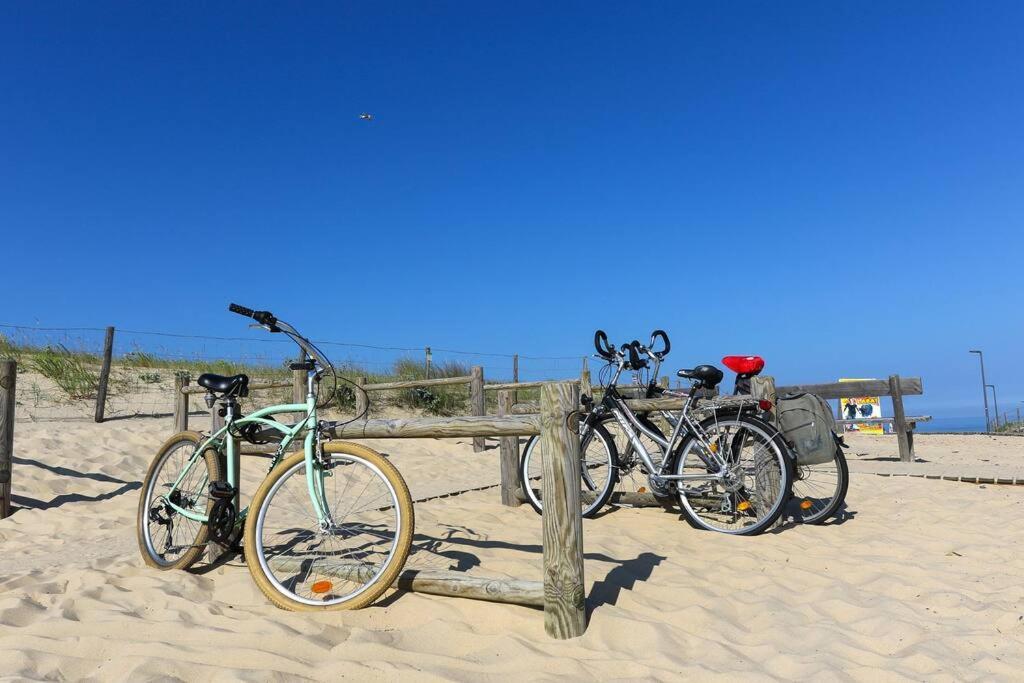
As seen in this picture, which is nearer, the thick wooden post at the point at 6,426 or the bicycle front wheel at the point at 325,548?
the bicycle front wheel at the point at 325,548

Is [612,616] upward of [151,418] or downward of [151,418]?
downward

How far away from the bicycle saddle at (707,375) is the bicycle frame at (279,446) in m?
2.68

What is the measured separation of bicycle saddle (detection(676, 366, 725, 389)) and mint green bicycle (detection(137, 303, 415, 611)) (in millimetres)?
2347

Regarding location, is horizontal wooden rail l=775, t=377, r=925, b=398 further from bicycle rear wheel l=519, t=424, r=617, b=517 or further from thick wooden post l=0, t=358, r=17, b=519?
thick wooden post l=0, t=358, r=17, b=519

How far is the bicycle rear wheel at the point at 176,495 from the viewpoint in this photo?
3424 mm

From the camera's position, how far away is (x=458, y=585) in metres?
2.85

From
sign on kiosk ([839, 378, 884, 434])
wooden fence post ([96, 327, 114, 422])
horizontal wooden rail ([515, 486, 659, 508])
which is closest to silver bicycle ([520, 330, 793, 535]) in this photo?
horizontal wooden rail ([515, 486, 659, 508])

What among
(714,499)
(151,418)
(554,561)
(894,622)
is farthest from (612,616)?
(151,418)

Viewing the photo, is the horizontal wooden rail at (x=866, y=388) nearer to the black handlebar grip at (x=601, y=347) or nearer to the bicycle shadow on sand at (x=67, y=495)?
the black handlebar grip at (x=601, y=347)

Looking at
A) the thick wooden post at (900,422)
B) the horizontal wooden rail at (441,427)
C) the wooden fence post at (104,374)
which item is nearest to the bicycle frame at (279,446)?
the horizontal wooden rail at (441,427)

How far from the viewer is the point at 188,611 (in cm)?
277

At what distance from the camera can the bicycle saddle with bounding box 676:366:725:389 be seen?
4.62 m

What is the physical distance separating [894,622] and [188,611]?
120 inches

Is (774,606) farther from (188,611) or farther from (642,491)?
(188,611)
